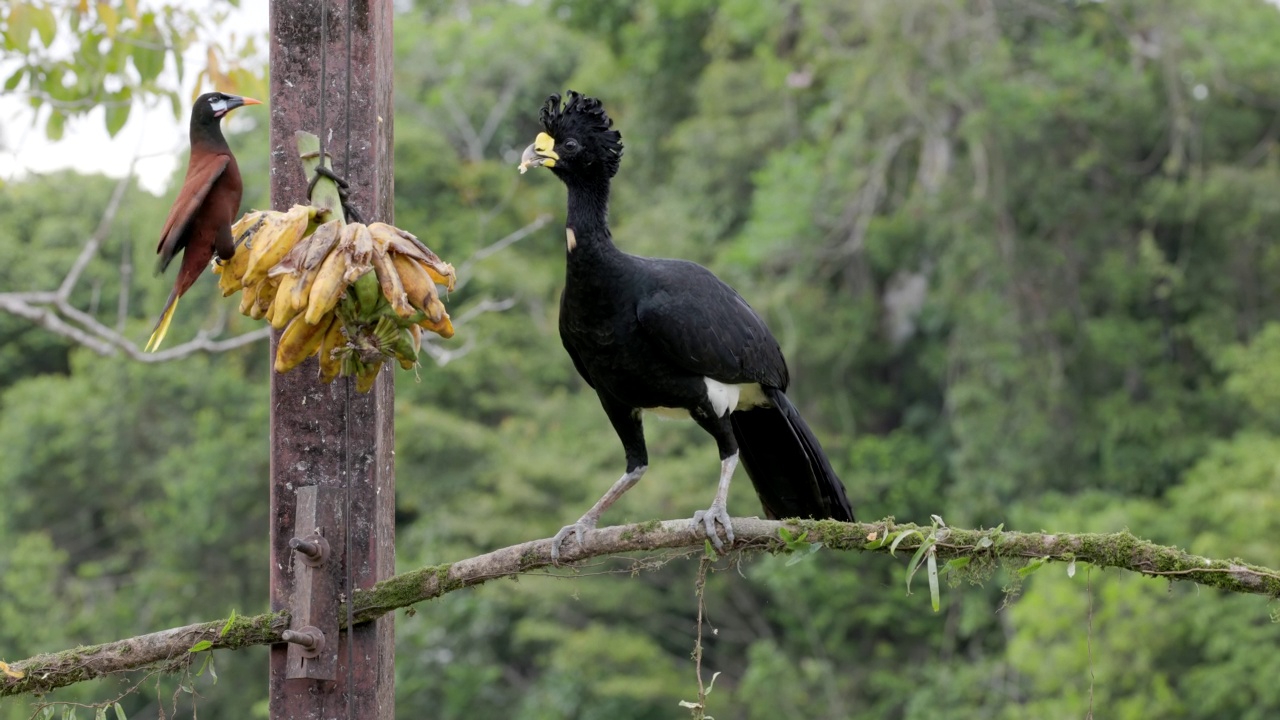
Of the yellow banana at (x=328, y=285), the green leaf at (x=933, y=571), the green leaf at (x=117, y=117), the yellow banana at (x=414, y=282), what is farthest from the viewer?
the green leaf at (x=117, y=117)

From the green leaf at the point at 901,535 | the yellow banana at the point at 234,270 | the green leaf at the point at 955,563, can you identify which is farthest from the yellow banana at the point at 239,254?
the green leaf at the point at 955,563

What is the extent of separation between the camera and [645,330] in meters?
3.89

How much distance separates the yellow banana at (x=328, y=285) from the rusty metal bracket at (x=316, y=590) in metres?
0.42

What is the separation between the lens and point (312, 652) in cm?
278

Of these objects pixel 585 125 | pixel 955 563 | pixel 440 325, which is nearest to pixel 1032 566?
pixel 955 563

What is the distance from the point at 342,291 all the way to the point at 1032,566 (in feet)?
4.47

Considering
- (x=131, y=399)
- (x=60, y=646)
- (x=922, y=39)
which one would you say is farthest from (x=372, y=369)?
(x=131, y=399)

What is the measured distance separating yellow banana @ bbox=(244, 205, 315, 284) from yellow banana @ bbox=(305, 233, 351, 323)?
0.34 ft

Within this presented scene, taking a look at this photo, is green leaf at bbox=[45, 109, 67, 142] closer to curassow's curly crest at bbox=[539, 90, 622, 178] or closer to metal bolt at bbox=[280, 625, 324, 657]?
curassow's curly crest at bbox=[539, 90, 622, 178]

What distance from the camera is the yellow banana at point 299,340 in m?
2.66

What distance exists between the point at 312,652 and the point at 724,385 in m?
1.58

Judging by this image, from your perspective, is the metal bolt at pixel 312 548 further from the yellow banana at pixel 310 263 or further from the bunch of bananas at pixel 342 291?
the yellow banana at pixel 310 263

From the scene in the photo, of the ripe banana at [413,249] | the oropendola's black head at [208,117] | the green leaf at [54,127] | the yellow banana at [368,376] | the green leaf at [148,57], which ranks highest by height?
the green leaf at [148,57]

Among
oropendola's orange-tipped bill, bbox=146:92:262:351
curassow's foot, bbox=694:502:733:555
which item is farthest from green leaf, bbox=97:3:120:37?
curassow's foot, bbox=694:502:733:555
